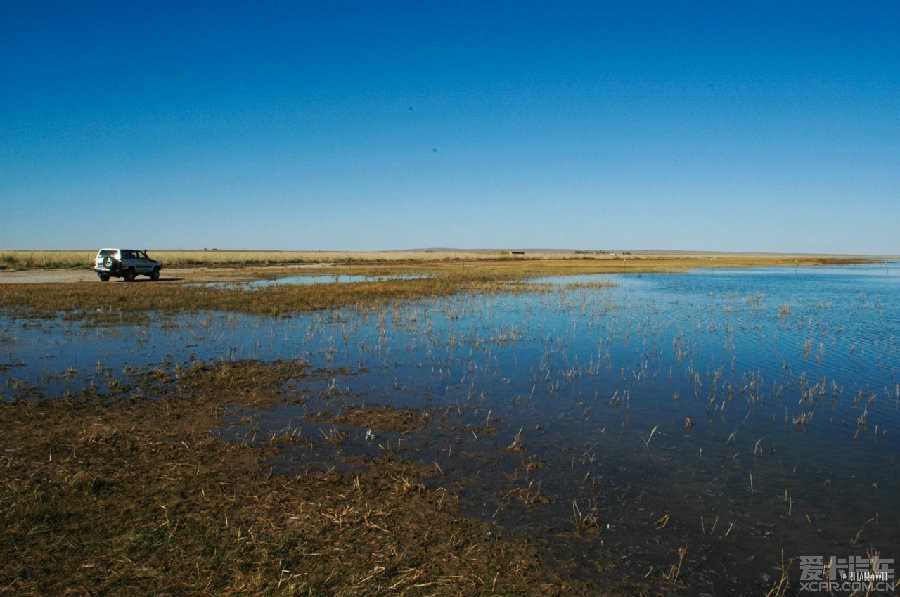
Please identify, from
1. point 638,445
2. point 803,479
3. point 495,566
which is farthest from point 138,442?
point 803,479

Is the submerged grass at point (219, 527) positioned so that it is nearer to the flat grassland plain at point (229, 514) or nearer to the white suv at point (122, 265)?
the flat grassland plain at point (229, 514)

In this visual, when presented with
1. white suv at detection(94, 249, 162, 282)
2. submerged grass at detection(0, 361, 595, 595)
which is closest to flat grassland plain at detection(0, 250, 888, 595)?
submerged grass at detection(0, 361, 595, 595)

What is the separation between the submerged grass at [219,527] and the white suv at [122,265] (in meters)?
40.5

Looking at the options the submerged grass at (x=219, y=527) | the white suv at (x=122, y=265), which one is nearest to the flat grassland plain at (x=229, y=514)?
the submerged grass at (x=219, y=527)

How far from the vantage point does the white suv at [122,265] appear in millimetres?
42938

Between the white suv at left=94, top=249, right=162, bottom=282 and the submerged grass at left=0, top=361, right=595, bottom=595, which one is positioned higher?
the white suv at left=94, top=249, right=162, bottom=282

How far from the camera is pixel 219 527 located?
5734 millimetres

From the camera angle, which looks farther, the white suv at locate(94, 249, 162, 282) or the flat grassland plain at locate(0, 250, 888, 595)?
the white suv at locate(94, 249, 162, 282)

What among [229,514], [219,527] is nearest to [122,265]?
[229,514]

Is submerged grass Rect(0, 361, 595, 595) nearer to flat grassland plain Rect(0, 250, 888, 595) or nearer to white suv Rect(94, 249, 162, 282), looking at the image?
flat grassland plain Rect(0, 250, 888, 595)

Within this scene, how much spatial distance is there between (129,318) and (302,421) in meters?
17.3

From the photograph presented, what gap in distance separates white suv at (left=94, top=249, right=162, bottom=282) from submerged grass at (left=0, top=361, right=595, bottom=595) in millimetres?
40514

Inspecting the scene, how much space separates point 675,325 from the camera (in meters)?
22.2

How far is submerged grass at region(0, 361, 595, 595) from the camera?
4844 millimetres
